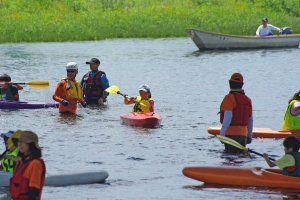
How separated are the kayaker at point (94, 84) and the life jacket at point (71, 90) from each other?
1.46 meters

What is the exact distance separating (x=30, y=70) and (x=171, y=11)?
1731 centimetres

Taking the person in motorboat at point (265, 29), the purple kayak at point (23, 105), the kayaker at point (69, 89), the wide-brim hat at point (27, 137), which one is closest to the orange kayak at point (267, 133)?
the kayaker at point (69, 89)

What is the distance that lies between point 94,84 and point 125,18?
22975mm

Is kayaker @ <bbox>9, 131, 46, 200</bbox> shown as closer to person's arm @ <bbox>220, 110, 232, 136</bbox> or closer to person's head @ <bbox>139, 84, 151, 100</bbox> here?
person's arm @ <bbox>220, 110, 232, 136</bbox>

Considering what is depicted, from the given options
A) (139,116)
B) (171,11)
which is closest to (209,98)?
(139,116)

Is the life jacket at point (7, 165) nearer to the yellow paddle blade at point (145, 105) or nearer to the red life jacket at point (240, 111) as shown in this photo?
the red life jacket at point (240, 111)

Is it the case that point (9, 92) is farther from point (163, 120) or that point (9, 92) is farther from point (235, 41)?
point (235, 41)

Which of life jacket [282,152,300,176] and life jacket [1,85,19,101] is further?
life jacket [1,85,19,101]

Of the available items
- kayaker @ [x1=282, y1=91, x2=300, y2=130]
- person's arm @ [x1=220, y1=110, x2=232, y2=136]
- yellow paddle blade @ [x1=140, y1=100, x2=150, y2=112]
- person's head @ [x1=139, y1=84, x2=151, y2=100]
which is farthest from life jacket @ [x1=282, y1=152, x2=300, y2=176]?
yellow paddle blade @ [x1=140, y1=100, x2=150, y2=112]

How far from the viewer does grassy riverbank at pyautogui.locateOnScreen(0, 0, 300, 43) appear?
35.7 metres

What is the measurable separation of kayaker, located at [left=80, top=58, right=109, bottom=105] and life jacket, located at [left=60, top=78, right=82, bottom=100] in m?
1.46

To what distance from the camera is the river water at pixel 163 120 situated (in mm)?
10117

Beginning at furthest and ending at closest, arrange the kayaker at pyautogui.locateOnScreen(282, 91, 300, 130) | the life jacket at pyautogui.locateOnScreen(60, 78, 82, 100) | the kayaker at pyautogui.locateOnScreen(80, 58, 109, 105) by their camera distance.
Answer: the kayaker at pyautogui.locateOnScreen(80, 58, 109, 105)
the life jacket at pyautogui.locateOnScreen(60, 78, 82, 100)
the kayaker at pyautogui.locateOnScreen(282, 91, 300, 130)

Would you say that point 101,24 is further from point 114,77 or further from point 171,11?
point 114,77
